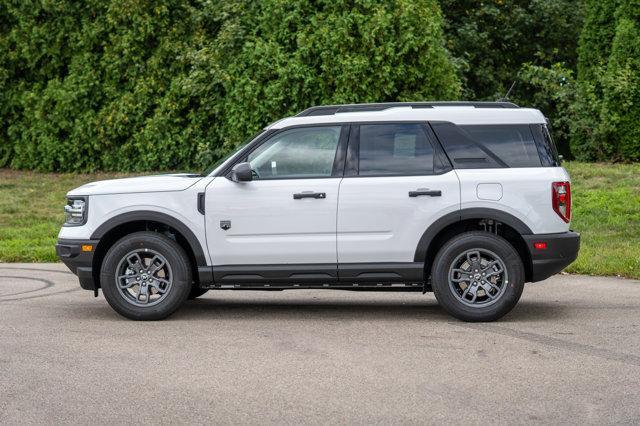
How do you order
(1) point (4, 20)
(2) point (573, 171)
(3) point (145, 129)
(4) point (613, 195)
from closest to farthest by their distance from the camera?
(4) point (613, 195)
(2) point (573, 171)
(3) point (145, 129)
(1) point (4, 20)

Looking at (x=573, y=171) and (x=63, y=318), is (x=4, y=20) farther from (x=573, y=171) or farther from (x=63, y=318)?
(x=63, y=318)

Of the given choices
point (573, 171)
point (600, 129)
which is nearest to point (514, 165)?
point (573, 171)

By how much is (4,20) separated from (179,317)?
14574 millimetres

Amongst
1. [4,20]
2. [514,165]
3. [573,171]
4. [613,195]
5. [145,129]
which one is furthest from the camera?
[4,20]

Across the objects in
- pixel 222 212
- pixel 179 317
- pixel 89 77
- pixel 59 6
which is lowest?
pixel 179 317

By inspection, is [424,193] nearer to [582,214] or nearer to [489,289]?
[489,289]

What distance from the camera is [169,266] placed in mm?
9836

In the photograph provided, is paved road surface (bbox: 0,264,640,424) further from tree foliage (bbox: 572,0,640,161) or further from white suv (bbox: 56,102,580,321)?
tree foliage (bbox: 572,0,640,161)

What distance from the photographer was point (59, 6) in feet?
70.9

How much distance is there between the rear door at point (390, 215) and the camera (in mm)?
9688

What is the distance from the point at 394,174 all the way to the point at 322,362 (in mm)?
2391

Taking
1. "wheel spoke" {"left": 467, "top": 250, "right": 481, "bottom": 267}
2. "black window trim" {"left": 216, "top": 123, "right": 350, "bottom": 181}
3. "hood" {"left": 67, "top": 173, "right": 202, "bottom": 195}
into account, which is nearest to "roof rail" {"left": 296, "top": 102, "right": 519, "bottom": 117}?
"black window trim" {"left": 216, "top": 123, "right": 350, "bottom": 181}

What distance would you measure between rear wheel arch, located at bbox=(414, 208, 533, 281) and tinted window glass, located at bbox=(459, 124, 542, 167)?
500 mm

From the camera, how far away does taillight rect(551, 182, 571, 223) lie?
31.6 feet
